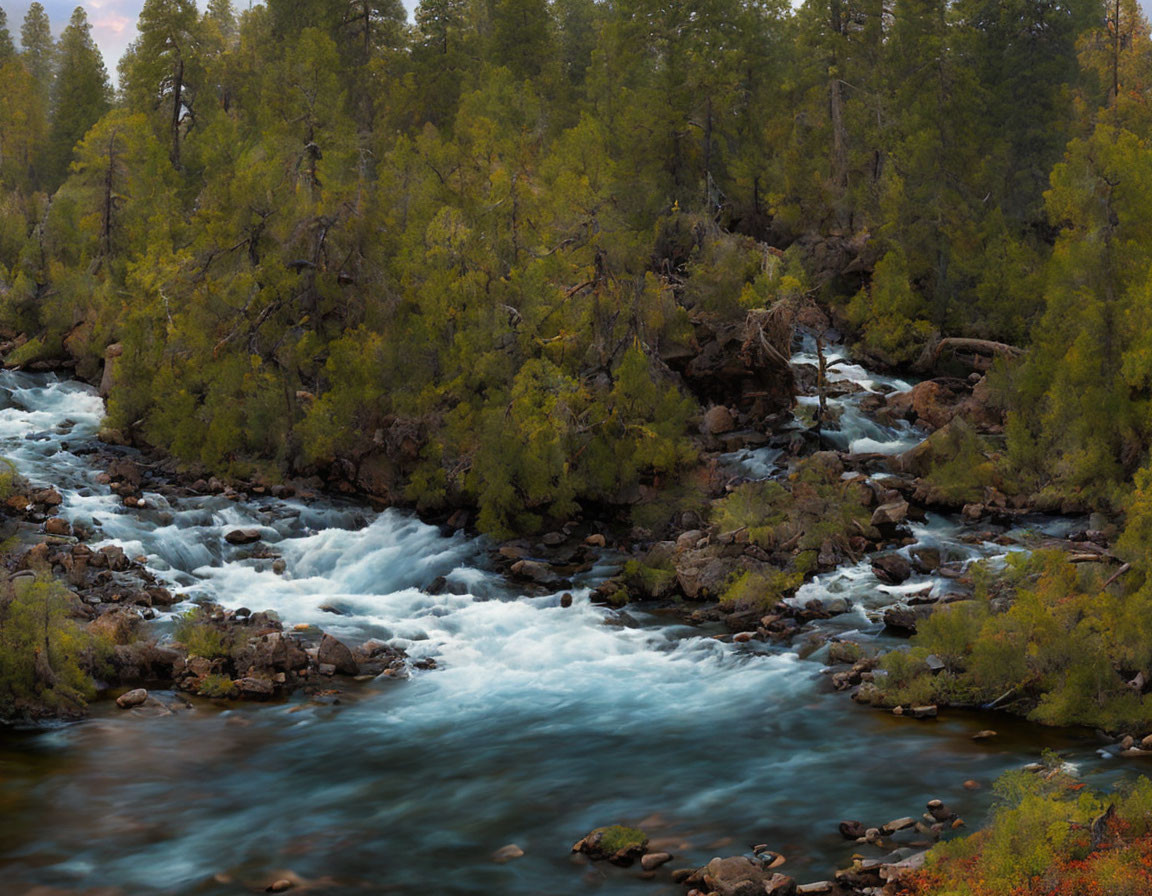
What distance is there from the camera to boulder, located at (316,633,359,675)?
17.2 m

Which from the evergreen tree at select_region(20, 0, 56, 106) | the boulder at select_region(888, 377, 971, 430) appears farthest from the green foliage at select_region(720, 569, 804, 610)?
the evergreen tree at select_region(20, 0, 56, 106)

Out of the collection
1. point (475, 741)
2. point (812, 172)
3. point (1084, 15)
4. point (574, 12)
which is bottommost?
point (475, 741)

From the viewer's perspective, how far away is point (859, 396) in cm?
3209

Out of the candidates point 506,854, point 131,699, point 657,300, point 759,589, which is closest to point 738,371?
point 657,300

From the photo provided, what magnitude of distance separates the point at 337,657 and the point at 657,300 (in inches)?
568

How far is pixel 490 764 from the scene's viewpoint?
13828 millimetres

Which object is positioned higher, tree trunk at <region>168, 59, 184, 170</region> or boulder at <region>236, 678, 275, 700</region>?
tree trunk at <region>168, 59, 184, 170</region>

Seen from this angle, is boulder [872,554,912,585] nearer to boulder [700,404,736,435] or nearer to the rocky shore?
boulder [700,404,736,435]

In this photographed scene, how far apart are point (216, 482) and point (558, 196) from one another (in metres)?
11.3

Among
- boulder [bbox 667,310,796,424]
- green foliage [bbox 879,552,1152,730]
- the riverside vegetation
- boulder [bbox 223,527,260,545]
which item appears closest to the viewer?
green foliage [bbox 879,552,1152,730]

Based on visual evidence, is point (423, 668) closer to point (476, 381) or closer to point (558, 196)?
point (476, 381)

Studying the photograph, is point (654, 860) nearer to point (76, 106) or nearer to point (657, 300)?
point (657, 300)

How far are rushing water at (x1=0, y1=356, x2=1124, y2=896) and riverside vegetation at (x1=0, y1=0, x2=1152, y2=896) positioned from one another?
42.7 inches

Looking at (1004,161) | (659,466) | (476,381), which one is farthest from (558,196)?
(1004,161)
